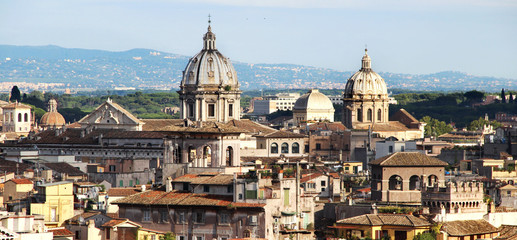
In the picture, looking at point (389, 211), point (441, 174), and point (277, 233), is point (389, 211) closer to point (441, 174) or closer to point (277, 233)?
point (277, 233)

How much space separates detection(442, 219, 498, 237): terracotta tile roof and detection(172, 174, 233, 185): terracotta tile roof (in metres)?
7.94

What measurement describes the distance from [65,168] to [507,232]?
3194 cm

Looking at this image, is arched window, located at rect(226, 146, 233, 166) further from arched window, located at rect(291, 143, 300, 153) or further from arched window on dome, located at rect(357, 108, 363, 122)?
arched window on dome, located at rect(357, 108, 363, 122)

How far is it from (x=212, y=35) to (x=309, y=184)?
57412 mm

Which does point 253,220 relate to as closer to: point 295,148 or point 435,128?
point 295,148

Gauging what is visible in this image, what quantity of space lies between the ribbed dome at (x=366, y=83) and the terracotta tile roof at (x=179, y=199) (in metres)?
98.4

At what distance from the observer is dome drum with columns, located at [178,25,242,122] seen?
4754 inches

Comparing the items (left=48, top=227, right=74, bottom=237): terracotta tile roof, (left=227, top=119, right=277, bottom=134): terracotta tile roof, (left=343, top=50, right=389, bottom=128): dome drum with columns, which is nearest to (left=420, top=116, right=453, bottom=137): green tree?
(left=343, top=50, right=389, bottom=128): dome drum with columns

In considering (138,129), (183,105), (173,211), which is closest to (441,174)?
(173,211)

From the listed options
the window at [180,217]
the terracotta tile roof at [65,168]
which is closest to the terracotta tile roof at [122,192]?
the window at [180,217]

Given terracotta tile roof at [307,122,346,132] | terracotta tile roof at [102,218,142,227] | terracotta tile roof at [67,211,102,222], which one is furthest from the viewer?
terracotta tile roof at [307,122,346,132]

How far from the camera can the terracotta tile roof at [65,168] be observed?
262 ft

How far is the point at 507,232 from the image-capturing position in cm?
5625

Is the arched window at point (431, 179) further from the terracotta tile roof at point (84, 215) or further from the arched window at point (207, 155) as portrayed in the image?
the terracotta tile roof at point (84, 215)
